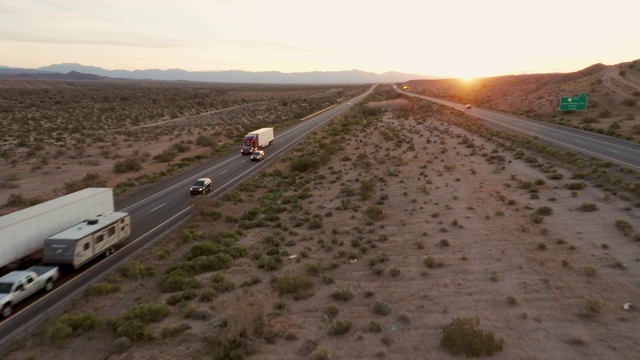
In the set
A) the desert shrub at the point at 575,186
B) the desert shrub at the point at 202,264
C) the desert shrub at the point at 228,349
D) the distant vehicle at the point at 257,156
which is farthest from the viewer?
the distant vehicle at the point at 257,156

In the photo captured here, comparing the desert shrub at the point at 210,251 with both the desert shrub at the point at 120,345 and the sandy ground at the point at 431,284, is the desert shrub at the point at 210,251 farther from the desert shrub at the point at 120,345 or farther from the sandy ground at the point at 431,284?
the desert shrub at the point at 120,345

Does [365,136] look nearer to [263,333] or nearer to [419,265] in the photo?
[419,265]

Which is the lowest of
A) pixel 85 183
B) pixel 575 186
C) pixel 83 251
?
pixel 85 183

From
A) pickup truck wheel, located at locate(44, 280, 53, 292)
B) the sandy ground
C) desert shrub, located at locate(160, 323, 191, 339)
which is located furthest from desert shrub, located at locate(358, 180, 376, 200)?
pickup truck wheel, located at locate(44, 280, 53, 292)

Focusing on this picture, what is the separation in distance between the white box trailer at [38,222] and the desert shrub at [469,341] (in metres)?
20.4

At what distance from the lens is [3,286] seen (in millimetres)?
17797

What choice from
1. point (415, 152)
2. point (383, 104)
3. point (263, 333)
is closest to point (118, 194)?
point (263, 333)

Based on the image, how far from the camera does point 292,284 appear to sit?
18.2 metres

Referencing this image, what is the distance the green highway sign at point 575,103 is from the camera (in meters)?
79.6

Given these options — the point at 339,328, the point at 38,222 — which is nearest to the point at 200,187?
the point at 38,222

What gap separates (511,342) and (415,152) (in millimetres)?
38789

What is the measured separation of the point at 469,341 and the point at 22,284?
60.7ft

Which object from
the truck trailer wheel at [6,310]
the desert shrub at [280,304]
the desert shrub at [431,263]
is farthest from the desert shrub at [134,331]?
the desert shrub at [431,263]

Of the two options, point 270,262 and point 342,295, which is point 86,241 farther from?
point 342,295
